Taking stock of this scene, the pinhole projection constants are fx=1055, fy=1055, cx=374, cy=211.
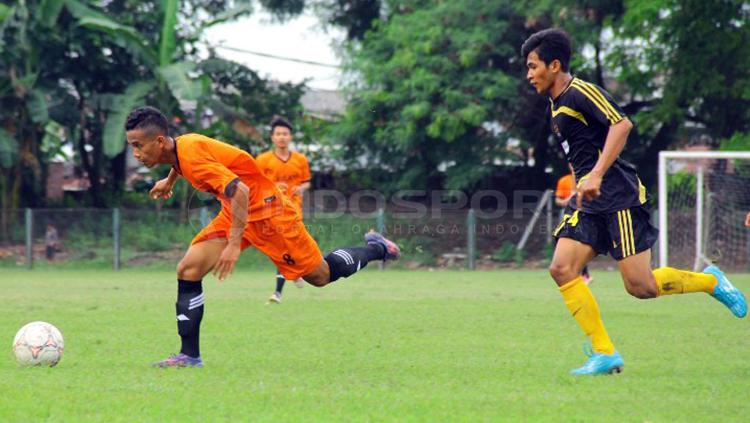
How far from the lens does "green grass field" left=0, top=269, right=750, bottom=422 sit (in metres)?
5.19

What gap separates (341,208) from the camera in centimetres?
2705

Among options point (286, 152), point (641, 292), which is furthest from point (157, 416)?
point (286, 152)

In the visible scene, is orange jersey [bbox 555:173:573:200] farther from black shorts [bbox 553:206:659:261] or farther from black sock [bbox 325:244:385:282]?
black shorts [bbox 553:206:659:261]

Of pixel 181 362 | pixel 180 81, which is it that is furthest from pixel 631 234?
pixel 180 81

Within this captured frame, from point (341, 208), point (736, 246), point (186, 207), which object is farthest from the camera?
point (341, 208)

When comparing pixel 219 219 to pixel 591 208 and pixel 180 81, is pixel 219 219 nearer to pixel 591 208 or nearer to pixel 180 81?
pixel 591 208

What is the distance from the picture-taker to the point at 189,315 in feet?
22.3

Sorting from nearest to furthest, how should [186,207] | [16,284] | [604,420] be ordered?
1. [604,420]
2. [16,284]
3. [186,207]

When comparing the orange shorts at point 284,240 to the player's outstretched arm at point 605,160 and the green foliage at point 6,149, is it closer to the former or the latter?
the player's outstretched arm at point 605,160

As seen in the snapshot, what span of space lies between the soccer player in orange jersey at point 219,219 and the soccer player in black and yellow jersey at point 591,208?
72.1 inches

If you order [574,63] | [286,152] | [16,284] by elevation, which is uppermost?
[574,63]

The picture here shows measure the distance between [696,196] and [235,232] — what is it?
16500 mm

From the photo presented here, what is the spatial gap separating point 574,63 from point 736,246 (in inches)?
220

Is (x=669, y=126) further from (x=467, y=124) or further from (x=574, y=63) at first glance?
(x=467, y=124)
